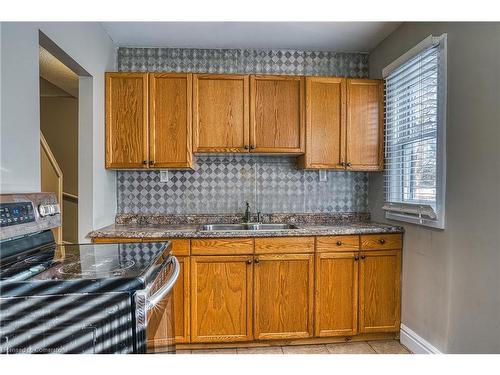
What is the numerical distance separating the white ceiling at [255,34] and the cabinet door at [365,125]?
1.30 feet

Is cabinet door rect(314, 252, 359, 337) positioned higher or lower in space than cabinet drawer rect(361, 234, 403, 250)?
lower

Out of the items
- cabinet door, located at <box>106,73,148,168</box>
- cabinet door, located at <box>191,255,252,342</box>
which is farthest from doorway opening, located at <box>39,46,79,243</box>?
cabinet door, located at <box>191,255,252,342</box>

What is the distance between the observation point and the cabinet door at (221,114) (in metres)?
2.64

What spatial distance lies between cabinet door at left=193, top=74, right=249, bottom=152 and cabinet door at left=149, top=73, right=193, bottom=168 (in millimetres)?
89

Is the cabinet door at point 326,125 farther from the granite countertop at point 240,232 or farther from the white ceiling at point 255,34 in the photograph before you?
the granite countertop at point 240,232

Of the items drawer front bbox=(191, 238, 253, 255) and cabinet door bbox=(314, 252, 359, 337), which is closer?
drawer front bbox=(191, 238, 253, 255)

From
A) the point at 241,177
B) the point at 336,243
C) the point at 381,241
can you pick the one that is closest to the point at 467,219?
the point at 381,241

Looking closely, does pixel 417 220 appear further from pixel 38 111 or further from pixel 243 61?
pixel 38 111

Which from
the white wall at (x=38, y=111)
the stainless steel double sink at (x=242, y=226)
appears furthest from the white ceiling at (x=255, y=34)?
the stainless steel double sink at (x=242, y=226)

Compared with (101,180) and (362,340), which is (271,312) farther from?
(101,180)

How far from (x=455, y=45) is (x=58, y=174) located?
3.71m

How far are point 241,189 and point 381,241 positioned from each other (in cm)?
128

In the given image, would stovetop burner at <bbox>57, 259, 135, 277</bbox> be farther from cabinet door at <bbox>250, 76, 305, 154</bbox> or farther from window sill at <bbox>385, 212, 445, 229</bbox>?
window sill at <bbox>385, 212, 445, 229</bbox>

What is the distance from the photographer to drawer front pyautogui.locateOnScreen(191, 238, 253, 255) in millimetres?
2318
